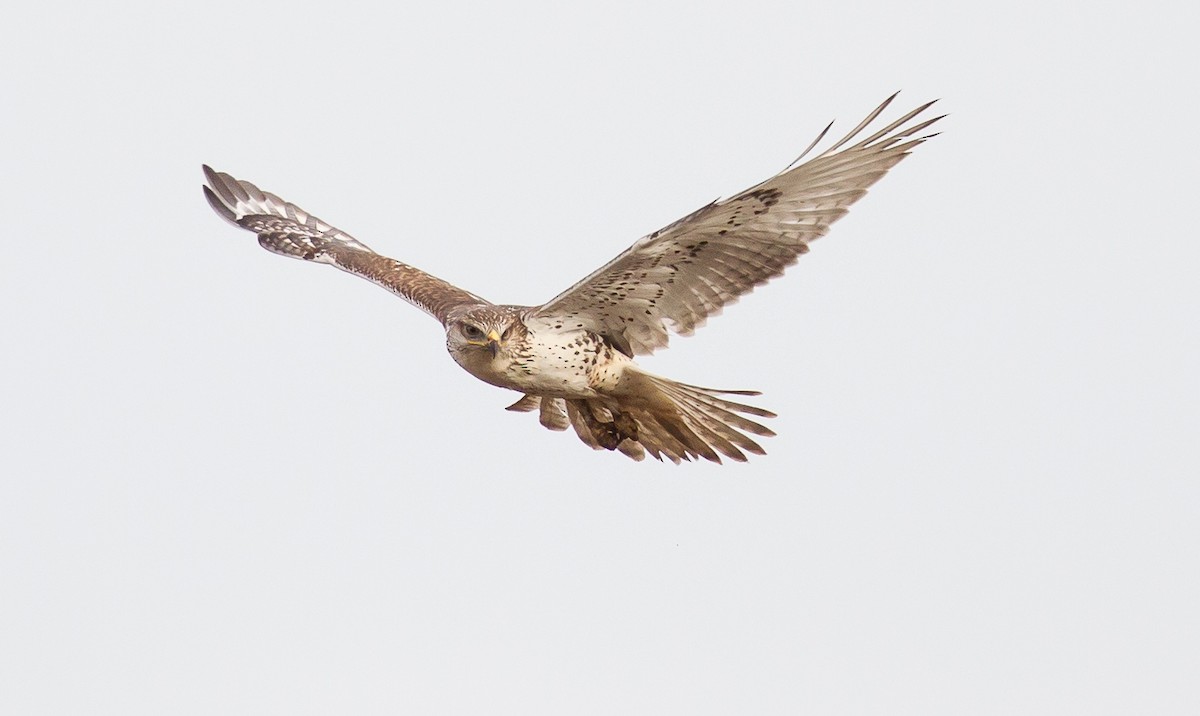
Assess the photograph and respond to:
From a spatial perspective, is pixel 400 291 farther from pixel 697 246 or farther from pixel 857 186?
pixel 857 186

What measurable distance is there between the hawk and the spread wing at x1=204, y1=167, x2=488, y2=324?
3 cm

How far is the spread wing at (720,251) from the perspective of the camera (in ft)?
27.4

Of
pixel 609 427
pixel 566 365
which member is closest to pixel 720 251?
pixel 566 365

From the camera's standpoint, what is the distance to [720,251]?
879 centimetres

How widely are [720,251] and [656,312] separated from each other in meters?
0.60

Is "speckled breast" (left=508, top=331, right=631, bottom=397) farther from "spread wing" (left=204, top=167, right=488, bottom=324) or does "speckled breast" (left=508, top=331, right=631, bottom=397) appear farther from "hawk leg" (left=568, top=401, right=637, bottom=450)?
"spread wing" (left=204, top=167, right=488, bottom=324)

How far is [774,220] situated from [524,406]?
2.40 meters

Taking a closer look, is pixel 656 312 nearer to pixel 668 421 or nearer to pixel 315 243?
pixel 668 421

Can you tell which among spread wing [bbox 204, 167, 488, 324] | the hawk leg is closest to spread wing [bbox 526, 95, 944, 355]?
the hawk leg

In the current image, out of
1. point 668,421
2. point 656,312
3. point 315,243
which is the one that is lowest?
point 668,421

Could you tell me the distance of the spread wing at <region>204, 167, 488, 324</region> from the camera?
392 inches

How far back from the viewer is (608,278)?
8.76m

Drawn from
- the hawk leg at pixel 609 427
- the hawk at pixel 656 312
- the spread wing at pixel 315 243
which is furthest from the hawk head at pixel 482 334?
the hawk leg at pixel 609 427

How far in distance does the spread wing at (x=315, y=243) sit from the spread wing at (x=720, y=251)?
85 cm
